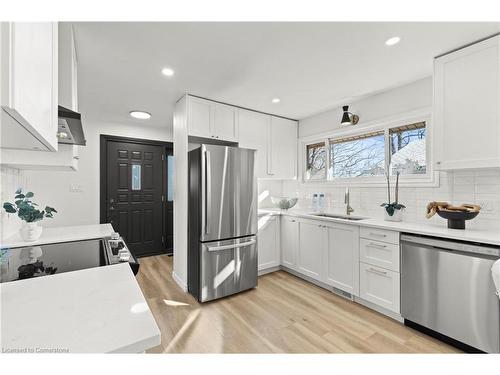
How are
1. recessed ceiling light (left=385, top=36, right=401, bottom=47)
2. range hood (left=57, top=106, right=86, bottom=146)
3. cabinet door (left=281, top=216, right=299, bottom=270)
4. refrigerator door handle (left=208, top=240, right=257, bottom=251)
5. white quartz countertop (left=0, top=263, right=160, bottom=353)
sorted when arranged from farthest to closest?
1. cabinet door (left=281, top=216, right=299, bottom=270)
2. refrigerator door handle (left=208, top=240, right=257, bottom=251)
3. recessed ceiling light (left=385, top=36, right=401, bottom=47)
4. range hood (left=57, top=106, right=86, bottom=146)
5. white quartz countertop (left=0, top=263, right=160, bottom=353)

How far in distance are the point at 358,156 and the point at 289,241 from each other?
1.53 meters

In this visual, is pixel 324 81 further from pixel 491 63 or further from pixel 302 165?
pixel 302 165

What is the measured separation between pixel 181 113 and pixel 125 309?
101 inches

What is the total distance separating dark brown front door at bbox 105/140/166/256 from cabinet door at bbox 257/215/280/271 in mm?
2060

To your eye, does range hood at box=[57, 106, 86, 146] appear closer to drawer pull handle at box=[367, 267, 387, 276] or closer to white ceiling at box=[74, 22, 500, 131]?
white ceiling at box=[74, 22, 500, 131]

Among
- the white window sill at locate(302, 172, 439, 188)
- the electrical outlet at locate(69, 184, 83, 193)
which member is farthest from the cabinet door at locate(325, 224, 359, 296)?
the electrical outlet at locate(69, 184, 83, 193)

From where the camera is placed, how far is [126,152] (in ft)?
12.9

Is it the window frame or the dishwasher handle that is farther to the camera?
the window frame

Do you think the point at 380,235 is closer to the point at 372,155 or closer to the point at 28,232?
the point at 372,155

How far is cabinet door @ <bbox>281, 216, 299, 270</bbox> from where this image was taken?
3175 millimetres

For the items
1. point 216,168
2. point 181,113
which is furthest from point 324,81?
point 181,113

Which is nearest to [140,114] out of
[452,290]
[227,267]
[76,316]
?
[227,267]

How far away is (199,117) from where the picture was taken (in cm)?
281

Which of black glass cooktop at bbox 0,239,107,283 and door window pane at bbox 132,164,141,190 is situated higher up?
door window pane at bbox 132,164,141,190
